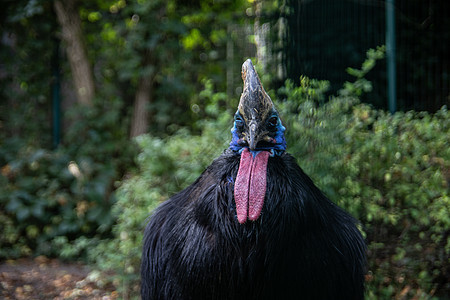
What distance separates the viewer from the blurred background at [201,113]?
3.62m

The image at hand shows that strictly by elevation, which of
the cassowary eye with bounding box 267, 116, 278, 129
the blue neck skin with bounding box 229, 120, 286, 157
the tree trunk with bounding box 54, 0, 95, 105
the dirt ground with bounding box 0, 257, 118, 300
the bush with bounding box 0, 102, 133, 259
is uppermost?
the tree trunk with bounding box 54, 0, 95, 105

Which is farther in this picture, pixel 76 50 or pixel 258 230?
pixel 76 50

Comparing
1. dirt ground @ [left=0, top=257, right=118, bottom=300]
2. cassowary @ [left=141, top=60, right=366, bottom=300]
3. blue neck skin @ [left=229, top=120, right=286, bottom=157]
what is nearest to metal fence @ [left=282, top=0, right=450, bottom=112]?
blue neck skin @ [left=229, top=120, right=286, bottom=157]

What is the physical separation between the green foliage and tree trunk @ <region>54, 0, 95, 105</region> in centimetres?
346

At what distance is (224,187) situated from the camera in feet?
7.86

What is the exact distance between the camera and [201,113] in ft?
23.4

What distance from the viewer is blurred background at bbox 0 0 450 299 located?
3.62 meters

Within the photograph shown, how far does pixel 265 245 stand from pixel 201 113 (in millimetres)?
4922

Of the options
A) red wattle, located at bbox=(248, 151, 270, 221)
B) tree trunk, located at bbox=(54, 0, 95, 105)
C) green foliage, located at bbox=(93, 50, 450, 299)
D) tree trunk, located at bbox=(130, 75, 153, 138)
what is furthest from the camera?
tree trunk, located at bbox=(130, 75, 153, 138)

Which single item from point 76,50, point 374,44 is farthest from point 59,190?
point 374,44

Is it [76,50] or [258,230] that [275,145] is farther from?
[76,50]

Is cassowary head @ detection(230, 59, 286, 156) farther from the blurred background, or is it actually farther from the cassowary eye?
the blurred background

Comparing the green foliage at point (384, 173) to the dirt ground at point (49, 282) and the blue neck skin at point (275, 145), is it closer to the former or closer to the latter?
the blue neck skin at point (275, 145)

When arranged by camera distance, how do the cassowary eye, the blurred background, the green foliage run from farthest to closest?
1. the blurred background
2. the green foliage
3. the cassowary eye
